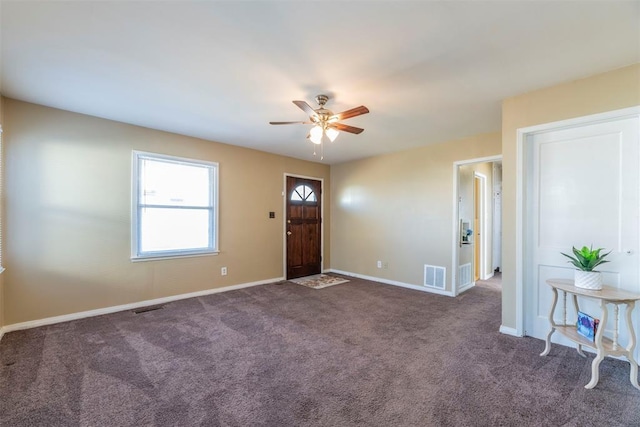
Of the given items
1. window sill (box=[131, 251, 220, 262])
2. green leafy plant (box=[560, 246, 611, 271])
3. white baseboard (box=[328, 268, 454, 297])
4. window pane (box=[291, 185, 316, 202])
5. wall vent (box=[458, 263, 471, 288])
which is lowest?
white baseboard (box=[328, 268, 454, 297])

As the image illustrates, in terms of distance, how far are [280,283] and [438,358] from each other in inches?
131

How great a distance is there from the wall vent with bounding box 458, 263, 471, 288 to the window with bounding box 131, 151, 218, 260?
4151 millimetres

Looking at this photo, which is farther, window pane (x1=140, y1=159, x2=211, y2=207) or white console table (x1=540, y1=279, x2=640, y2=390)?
window pane (x1=140, y1=159, x2=211, y2=207)

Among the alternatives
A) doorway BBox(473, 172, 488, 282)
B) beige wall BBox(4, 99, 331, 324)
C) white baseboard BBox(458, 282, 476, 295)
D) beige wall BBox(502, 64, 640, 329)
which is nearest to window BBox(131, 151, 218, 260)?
beige wall BBox(4, 99, 331, 324)

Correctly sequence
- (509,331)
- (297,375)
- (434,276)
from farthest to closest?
(434,276), (509,331), (297,375)

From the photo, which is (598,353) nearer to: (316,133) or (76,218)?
(316,133)

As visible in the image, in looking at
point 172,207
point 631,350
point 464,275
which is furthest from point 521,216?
point 172,207

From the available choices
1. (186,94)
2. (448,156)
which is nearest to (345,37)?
(186,94)

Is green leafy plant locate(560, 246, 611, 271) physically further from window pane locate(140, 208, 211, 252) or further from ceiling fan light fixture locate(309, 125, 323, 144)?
window pane locate(140, 208, 211, 252)

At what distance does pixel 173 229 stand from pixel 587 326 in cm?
487

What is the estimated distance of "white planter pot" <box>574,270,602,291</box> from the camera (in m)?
2.22

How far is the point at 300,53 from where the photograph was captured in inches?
84.4

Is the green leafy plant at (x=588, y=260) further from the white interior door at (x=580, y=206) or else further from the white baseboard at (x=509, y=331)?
the white baseboard at (x=509, y=331)

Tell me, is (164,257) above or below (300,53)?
below
